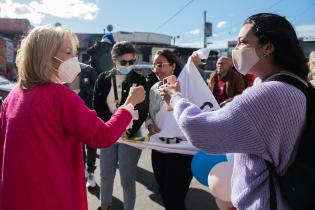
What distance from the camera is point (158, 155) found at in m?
3.30

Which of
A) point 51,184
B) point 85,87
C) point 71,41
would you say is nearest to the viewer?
point 51,184

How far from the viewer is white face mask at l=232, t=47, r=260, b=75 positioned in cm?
160

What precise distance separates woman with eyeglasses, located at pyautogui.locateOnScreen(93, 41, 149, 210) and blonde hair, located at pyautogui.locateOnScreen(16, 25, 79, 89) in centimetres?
156

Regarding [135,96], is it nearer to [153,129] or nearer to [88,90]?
[153,129]

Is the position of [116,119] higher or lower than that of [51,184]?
higher

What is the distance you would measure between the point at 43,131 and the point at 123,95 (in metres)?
1.72

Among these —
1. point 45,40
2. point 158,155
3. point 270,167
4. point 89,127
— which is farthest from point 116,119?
point 158,155

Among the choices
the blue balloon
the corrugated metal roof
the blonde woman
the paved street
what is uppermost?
the corrugated metal roof

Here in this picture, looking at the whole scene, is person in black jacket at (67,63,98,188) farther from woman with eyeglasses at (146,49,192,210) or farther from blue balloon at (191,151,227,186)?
blue balloon at (191,151,227,186)

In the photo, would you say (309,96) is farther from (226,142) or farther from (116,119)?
(116,119)

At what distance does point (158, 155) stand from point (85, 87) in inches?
88.6

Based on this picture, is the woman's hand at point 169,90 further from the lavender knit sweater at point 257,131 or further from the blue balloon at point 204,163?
the blue balloon at point 204,163

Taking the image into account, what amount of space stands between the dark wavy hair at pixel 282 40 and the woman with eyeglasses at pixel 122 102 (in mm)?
2044

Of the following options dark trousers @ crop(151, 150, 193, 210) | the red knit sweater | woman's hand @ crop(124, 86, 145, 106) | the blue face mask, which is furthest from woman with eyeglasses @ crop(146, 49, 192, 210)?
the red knit sweater
